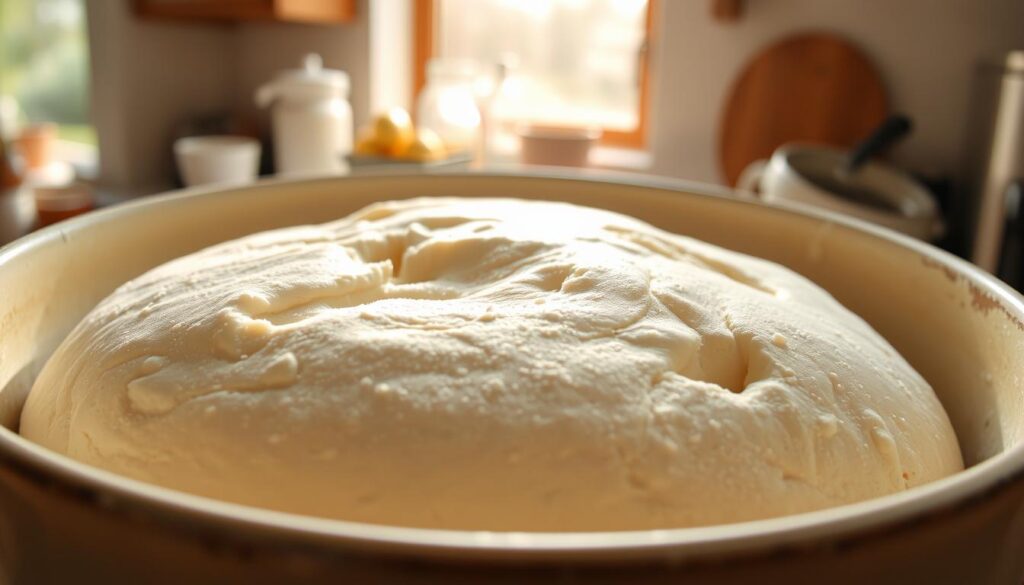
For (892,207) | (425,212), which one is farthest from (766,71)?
(425,212)

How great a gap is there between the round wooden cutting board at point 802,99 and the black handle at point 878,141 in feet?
0.97

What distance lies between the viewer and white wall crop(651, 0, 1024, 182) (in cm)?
167

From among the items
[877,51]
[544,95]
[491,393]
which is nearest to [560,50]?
[544,95]

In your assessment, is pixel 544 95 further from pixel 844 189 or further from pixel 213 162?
pixel 844 189

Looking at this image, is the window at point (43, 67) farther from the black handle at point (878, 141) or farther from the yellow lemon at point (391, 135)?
the black handle at point (878, 141)

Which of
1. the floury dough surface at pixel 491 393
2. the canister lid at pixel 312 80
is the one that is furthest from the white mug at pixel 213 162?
the floury dough surface at pixel 491 393

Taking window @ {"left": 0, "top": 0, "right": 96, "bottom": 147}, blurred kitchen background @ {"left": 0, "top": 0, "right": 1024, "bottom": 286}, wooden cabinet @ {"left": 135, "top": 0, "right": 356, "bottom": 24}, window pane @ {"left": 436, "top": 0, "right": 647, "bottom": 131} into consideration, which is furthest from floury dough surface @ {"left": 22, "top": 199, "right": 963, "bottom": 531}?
window @ {"left": 0, "top": 0, "right": 96, "bottom": 147}

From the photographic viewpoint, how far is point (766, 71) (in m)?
1.82

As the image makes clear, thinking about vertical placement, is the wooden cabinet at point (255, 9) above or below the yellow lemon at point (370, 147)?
above

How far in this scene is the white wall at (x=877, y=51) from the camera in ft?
5.48

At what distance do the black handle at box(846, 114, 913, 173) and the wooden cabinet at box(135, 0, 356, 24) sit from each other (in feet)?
4.67

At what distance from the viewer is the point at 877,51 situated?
1743 millimetres

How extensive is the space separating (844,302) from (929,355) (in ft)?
0.32

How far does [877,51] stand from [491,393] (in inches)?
68.8
